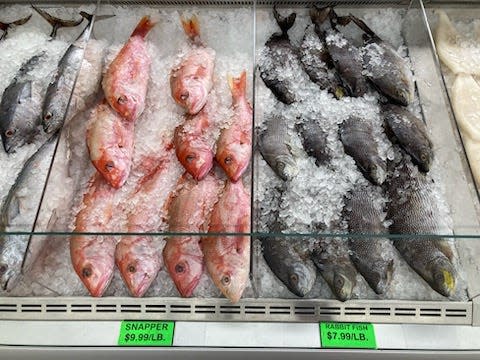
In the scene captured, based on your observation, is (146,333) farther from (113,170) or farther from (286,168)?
(286,168)

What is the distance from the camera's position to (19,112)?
6.55 feet

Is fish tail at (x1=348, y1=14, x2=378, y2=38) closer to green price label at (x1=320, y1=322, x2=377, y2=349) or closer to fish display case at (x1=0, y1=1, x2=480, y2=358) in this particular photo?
fish display case at (x1=0, y1=1, x2=480, y2=358)

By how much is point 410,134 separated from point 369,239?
48 cm

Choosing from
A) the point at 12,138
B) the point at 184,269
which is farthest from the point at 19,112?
the point at 184,269

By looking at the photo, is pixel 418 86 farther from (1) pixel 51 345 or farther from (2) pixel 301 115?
(1) pixel 51 345

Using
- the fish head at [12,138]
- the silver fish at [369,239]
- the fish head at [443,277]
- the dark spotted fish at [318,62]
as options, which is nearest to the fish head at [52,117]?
the fish head at [12,138]

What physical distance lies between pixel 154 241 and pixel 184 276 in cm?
18

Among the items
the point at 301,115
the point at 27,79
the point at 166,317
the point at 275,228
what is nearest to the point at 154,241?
the point at 166,317

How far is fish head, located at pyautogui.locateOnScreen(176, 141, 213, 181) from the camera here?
1.77 metres

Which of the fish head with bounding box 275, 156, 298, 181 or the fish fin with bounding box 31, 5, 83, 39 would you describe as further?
the fish fin with bounding box 31, 5, 83, 39

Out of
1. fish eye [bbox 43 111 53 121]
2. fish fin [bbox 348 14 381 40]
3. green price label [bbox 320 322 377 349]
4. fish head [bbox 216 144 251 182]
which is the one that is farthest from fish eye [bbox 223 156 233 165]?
fish fin [bbox 348 14 381 40]

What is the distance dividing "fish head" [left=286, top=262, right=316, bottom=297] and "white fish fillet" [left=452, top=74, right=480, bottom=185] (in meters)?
0.70

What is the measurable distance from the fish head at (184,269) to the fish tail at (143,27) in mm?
1127

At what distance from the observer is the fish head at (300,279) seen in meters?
1.56
